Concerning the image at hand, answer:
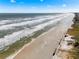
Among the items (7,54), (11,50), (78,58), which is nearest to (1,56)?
(7,54)

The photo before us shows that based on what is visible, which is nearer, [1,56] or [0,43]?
[1,56]

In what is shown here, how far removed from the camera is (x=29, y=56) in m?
16.3

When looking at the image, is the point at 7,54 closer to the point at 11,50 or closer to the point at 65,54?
the point at 11,50

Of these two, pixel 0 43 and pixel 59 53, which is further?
pixel 0 43

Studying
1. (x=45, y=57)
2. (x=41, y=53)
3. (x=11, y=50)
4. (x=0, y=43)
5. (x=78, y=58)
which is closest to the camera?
(x=78, y=58)

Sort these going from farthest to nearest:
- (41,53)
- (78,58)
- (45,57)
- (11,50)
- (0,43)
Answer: (0,43) < (11,50) < (41,53) < (45,57) < (78,58)

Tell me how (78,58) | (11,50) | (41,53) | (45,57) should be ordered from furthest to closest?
(11,50) → (41,53) → (45,57) → (78,58)

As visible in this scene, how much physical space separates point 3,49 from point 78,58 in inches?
366

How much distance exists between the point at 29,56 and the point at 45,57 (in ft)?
5.46

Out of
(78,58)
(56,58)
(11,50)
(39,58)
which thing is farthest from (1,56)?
(78,58)

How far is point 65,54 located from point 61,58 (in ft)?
5.04

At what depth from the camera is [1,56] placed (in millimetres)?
16859

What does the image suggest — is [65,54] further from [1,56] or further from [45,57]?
[1,56]

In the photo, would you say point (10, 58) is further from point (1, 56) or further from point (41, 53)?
point (41, 53)
